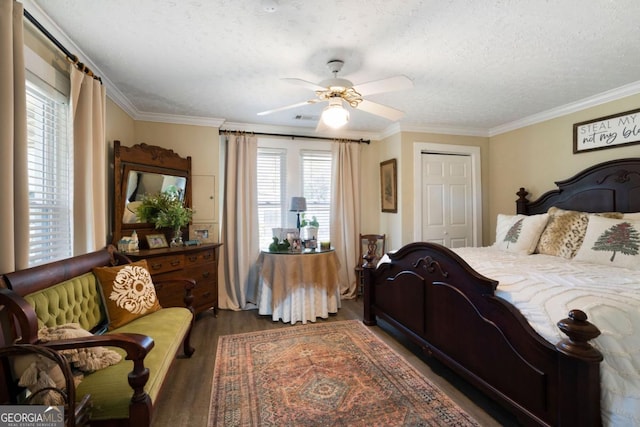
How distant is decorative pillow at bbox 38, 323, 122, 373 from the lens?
1.38 meters

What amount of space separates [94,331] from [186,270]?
124 centimetres

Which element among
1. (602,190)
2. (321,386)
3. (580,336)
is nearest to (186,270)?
(321,386)

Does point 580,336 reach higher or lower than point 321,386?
higher

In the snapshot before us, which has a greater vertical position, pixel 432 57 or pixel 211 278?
pixel 432 57

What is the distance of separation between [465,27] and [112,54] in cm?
253

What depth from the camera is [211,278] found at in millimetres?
3496

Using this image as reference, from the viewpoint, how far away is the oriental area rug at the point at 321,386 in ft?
5.96

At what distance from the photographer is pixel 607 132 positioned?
9.89ft

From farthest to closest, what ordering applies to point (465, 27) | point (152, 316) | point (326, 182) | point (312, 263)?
point (326, 182) < point (312, 263) < point (152, 316) < point (465, 27)

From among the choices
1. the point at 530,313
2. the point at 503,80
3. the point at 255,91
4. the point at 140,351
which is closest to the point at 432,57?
the point at 503,80

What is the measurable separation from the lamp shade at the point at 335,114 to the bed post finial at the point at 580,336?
1774mm

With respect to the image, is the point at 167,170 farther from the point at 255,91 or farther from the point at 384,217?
the point at 384,217

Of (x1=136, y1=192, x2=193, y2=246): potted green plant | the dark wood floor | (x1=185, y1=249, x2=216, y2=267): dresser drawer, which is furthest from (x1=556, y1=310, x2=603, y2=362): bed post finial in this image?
(x1=136, y1=192, x2=193, y2=246): potted green plant

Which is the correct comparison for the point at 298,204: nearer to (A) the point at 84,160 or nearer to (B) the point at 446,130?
(A) the point at 84,160
